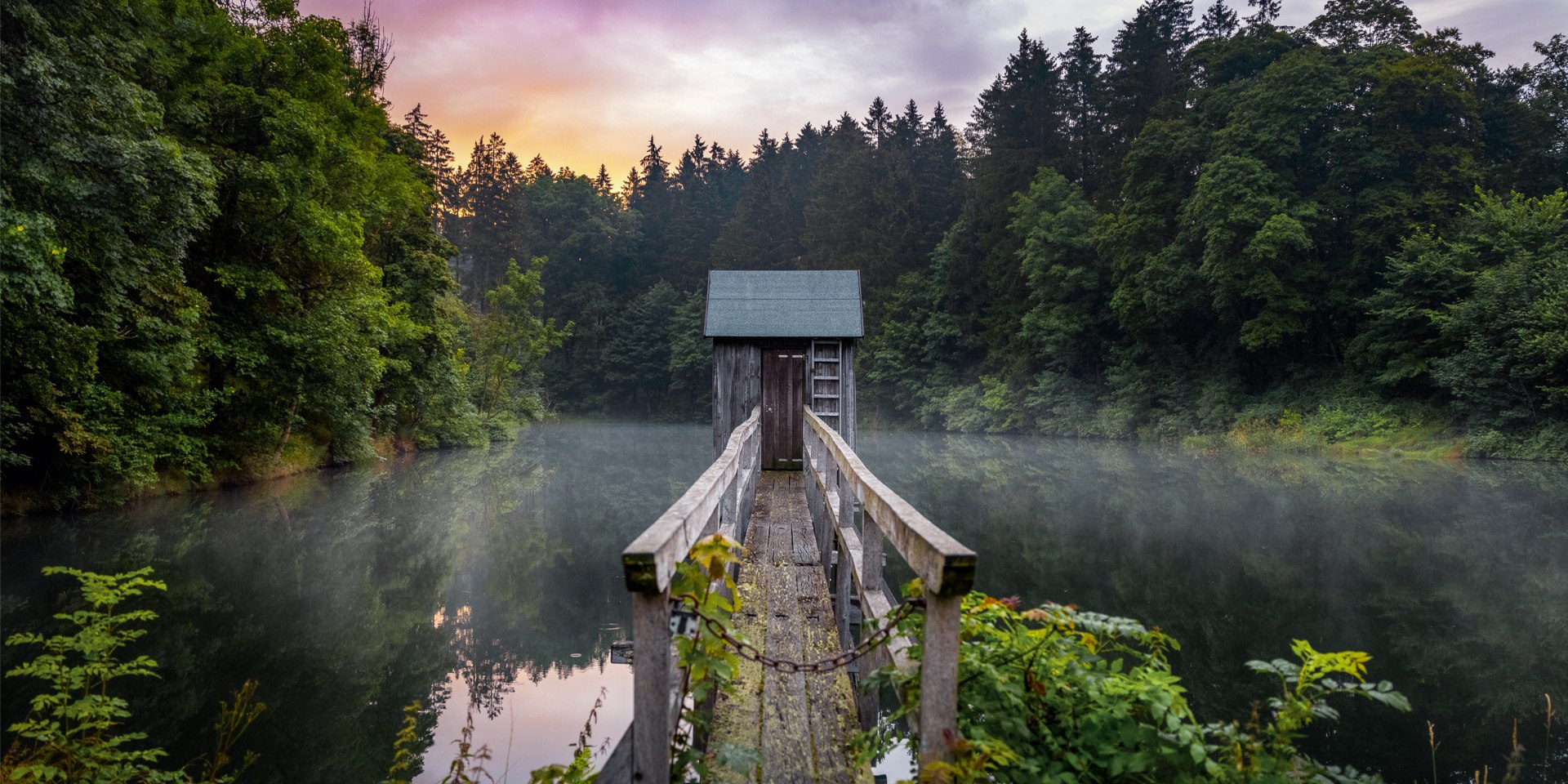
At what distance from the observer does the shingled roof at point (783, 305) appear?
41.1ft

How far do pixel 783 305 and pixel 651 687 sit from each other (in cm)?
1112

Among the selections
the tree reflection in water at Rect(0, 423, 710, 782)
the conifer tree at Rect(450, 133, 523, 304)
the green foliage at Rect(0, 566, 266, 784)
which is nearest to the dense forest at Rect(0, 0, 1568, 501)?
the tree reflection in water at Rect(0, 423, 710, 782)

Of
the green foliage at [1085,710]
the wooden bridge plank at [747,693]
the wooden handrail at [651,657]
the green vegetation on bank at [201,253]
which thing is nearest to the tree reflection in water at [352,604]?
the green vegetation on bank at [201,253]

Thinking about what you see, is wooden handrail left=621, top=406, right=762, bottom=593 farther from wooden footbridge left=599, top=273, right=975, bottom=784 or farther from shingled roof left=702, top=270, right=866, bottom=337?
shingled roof left=702, top=270, right=866, bottom=337

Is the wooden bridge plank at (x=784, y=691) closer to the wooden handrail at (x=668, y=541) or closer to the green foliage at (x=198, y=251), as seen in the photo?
the wooden handrail at (x=668, y=541)

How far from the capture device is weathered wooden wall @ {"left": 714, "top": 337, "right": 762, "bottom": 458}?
41.3ft

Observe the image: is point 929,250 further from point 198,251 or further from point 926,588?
point 926,588

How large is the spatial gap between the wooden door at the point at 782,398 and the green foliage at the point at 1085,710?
406 inches

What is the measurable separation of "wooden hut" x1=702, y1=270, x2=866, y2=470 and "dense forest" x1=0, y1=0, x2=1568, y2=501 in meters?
7.85

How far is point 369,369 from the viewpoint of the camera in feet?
54.1

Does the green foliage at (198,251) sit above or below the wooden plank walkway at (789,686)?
above

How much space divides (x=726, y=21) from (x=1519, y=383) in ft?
66.5

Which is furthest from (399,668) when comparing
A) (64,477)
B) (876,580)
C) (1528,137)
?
(1528,137)

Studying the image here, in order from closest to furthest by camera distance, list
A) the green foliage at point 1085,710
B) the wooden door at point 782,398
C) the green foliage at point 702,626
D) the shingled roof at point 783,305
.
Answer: the green foliage at point 1085,710
the green foliage at point 702,626
the shingled roof at point 783,305
the wooden door at point 782,398
